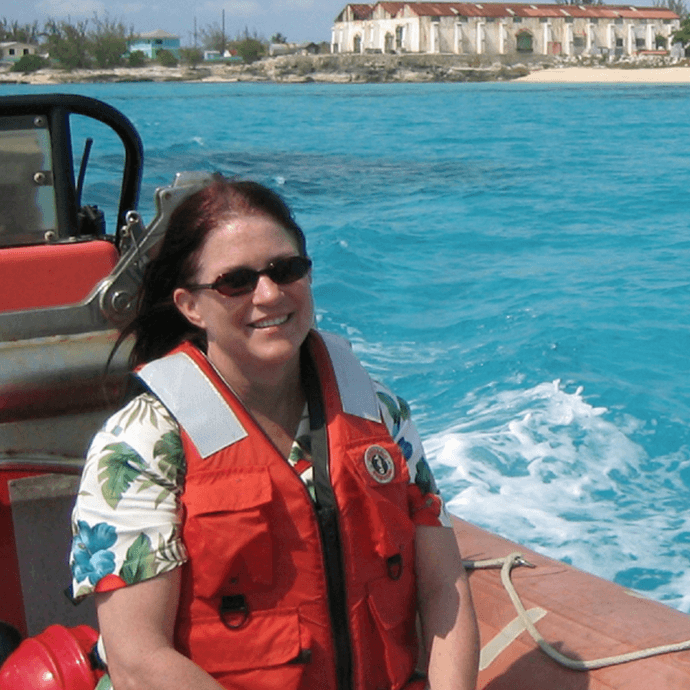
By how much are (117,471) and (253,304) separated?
28 centimetres

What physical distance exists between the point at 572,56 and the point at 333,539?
76952 millimetres

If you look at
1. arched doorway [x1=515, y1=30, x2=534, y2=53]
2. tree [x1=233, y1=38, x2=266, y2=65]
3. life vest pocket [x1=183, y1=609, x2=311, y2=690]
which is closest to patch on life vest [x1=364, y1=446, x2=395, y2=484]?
life vest pocket [x1=183, y1=609, x2=311, y2=690]

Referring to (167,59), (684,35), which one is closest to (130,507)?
(684,35)

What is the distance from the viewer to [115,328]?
73.0 inches

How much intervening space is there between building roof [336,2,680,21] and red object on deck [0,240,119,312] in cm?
7425

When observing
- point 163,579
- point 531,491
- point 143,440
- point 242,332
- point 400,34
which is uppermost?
point 400,34

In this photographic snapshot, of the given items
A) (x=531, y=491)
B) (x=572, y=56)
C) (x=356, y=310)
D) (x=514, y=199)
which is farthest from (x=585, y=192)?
(x=572, y=56)

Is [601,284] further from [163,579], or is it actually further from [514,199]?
[163,579]

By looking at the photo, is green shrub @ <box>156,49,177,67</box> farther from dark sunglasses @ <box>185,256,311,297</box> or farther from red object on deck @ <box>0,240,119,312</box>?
dark sunglasses @ <box>185,256,311,297</box>

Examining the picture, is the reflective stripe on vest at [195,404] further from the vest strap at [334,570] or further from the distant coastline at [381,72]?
the distant coastline at [381,72]

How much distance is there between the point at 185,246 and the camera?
1427 millimetres

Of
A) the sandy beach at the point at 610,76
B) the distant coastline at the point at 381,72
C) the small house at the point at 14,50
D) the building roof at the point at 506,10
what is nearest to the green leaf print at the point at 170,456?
the sandy beach at the point at 610,76

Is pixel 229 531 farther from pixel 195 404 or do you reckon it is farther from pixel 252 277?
pixel 252 277

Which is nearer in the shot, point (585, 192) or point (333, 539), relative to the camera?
point (333, 539)
